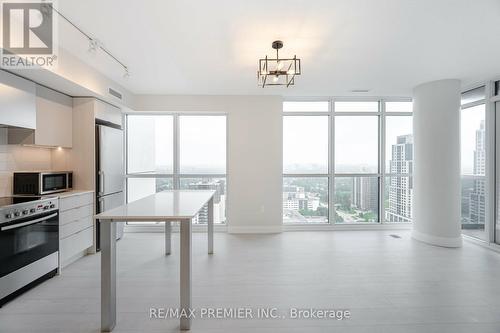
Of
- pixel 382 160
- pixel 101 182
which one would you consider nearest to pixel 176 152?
pixel 101 182

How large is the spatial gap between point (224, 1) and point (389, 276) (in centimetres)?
365

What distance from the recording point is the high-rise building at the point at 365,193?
16.9 ft

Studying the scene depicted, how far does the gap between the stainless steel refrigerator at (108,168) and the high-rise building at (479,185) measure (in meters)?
6.65

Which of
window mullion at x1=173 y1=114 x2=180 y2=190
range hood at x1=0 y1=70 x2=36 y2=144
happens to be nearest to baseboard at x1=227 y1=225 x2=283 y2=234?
window mullion at x1=173 y1=114 x2=180 y2=190

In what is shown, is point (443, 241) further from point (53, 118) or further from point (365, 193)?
point (53, 118)

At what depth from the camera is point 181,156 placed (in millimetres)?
5113

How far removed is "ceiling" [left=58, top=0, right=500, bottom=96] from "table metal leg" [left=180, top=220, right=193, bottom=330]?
81.8 inches

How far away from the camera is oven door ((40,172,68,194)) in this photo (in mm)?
2973

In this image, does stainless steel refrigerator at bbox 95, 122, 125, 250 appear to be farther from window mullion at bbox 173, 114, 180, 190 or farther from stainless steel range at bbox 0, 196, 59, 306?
window mullion at bbox 173, 114, 180, 190

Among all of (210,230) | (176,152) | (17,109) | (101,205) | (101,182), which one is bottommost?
(210,230)

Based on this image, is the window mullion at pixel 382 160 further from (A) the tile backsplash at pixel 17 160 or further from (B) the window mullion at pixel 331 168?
(A) the tile backsplash at pixel 17 160

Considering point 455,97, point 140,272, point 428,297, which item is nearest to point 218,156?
point 140,272

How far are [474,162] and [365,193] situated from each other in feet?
6.44

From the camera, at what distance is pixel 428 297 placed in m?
2.45
